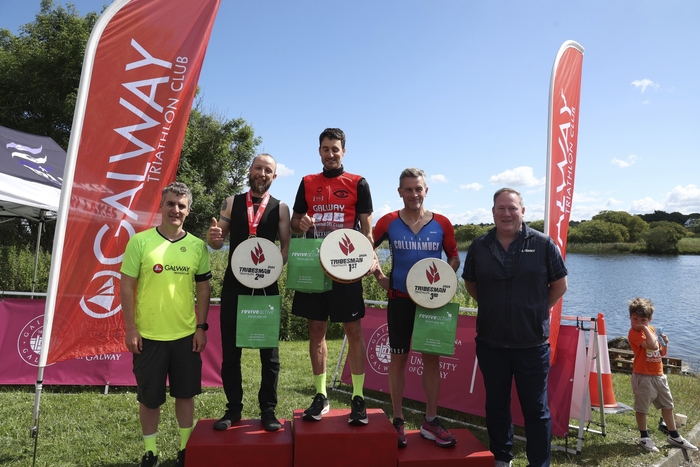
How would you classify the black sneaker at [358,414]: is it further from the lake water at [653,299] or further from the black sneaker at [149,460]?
the lake water at [653,299]

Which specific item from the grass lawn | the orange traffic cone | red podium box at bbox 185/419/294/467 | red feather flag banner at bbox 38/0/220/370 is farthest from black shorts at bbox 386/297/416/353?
the orange traffic cone

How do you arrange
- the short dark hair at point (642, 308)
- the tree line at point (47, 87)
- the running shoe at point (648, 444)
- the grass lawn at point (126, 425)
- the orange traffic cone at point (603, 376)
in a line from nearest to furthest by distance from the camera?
the grass lawn at point (126, 425) < the running shoe at point (648, 444) < the short dark hair at point (642, 308) < the orange traffic cone at point (603, 376) < the tree line at point (47, 87)

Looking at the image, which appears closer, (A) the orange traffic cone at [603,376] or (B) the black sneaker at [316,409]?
(B) the black sneaker at [316,409]

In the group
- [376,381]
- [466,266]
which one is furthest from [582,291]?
[466,266]

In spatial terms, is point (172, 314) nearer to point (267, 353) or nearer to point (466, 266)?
point (267, 353)

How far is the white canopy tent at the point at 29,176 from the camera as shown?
6523 mm

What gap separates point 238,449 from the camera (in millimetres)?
2922

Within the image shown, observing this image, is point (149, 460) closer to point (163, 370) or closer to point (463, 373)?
point (163, 370)

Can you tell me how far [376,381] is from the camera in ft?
18.3

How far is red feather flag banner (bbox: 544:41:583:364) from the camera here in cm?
433

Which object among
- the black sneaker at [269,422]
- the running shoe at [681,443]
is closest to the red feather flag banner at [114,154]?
the black sneaker at [269,422]

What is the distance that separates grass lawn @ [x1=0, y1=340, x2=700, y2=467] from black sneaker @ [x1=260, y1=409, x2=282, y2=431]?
0.88 m

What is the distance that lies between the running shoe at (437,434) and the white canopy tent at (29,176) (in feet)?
19.5

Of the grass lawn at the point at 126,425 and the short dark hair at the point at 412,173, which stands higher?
the short dark hair at the point at 412,173
